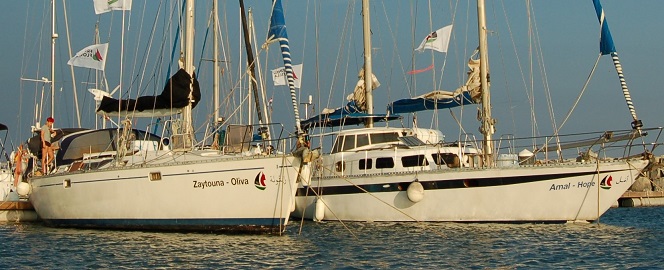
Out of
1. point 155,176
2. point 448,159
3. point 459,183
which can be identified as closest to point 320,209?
point 448,159

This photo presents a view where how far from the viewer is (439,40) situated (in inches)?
1270

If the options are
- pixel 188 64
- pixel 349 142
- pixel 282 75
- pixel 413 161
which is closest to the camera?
pixel 188 64

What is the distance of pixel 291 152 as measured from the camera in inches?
891

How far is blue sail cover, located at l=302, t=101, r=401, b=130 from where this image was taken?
32.7m

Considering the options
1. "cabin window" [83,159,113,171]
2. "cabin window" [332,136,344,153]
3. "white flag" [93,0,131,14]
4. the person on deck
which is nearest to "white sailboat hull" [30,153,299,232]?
"cabin window" [83,159,113,171]

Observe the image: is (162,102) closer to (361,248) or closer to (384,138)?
(361,248)

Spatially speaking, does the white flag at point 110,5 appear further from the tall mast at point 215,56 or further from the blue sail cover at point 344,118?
the blue sail cover at point 344,118

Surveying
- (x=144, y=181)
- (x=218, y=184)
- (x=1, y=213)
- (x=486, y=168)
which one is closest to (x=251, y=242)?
(x=218, y=184)

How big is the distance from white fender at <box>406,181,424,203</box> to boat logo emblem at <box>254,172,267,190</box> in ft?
21.2

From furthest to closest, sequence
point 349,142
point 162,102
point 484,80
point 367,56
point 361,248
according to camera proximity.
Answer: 1. point 367,56
2. point 349,142
3. point 484,80
4. point 162,102
5. point 361,248

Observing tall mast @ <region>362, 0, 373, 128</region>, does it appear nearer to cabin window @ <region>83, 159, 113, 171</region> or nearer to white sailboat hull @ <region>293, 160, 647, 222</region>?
white sailboat hull @ <region>293, 160, 647, 222</region>

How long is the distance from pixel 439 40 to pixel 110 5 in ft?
41.1

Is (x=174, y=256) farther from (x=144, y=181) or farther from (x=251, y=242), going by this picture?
(x=144, y=181)

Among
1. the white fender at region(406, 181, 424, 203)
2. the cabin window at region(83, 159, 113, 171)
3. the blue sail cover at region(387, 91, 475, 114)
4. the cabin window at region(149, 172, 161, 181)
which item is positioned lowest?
the white fender at region(406, 181, 424, 203)
